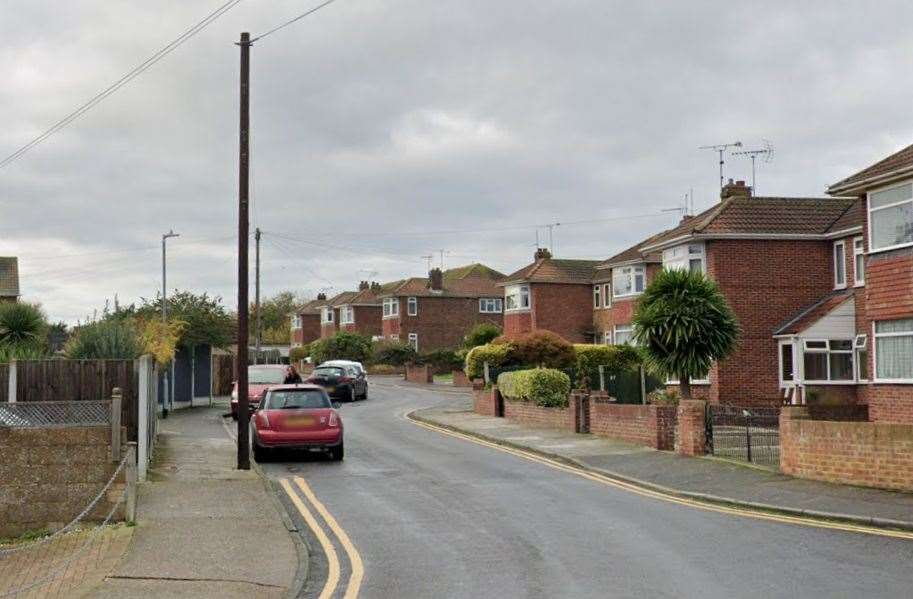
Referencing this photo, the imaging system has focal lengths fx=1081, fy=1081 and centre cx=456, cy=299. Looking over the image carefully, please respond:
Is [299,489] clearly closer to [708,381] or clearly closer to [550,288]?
[708,381]

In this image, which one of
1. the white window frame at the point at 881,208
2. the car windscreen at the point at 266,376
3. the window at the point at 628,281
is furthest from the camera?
the window at the point at 628,281

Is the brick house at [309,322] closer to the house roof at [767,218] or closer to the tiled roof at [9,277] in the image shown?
the tiled roof at [9,277]

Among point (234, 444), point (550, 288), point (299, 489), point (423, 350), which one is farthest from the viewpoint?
point (423, 350)

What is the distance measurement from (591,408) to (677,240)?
30.3 feet

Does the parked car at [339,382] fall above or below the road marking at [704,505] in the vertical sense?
above

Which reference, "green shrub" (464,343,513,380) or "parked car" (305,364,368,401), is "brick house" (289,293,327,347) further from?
"green shrub" (464,343,513,380)

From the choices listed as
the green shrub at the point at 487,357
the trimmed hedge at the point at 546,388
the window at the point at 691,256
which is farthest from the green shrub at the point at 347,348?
the trimmed hedge at the point at 546,388

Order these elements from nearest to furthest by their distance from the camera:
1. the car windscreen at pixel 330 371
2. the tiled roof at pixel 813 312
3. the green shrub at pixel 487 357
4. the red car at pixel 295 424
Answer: the red car at pixel 295 424 < the tiled roof at pixel 813 312 < the green shrub at pixel 487 357 < the car windscreen at pixel 330 371

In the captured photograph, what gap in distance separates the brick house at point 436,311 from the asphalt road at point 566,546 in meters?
64.6

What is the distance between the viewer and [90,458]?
13.3 m

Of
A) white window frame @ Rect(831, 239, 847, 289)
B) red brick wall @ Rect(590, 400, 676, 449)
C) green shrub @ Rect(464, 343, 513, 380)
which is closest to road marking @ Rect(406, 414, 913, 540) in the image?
red brick wall @ Rect(590, 400, 676, 449)

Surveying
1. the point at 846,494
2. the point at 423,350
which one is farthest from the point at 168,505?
the point at 423,350

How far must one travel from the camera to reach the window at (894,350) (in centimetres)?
2305

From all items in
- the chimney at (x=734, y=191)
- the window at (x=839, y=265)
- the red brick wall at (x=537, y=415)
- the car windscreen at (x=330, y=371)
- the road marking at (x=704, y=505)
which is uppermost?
→ the chimney at (x=734, y=191)
